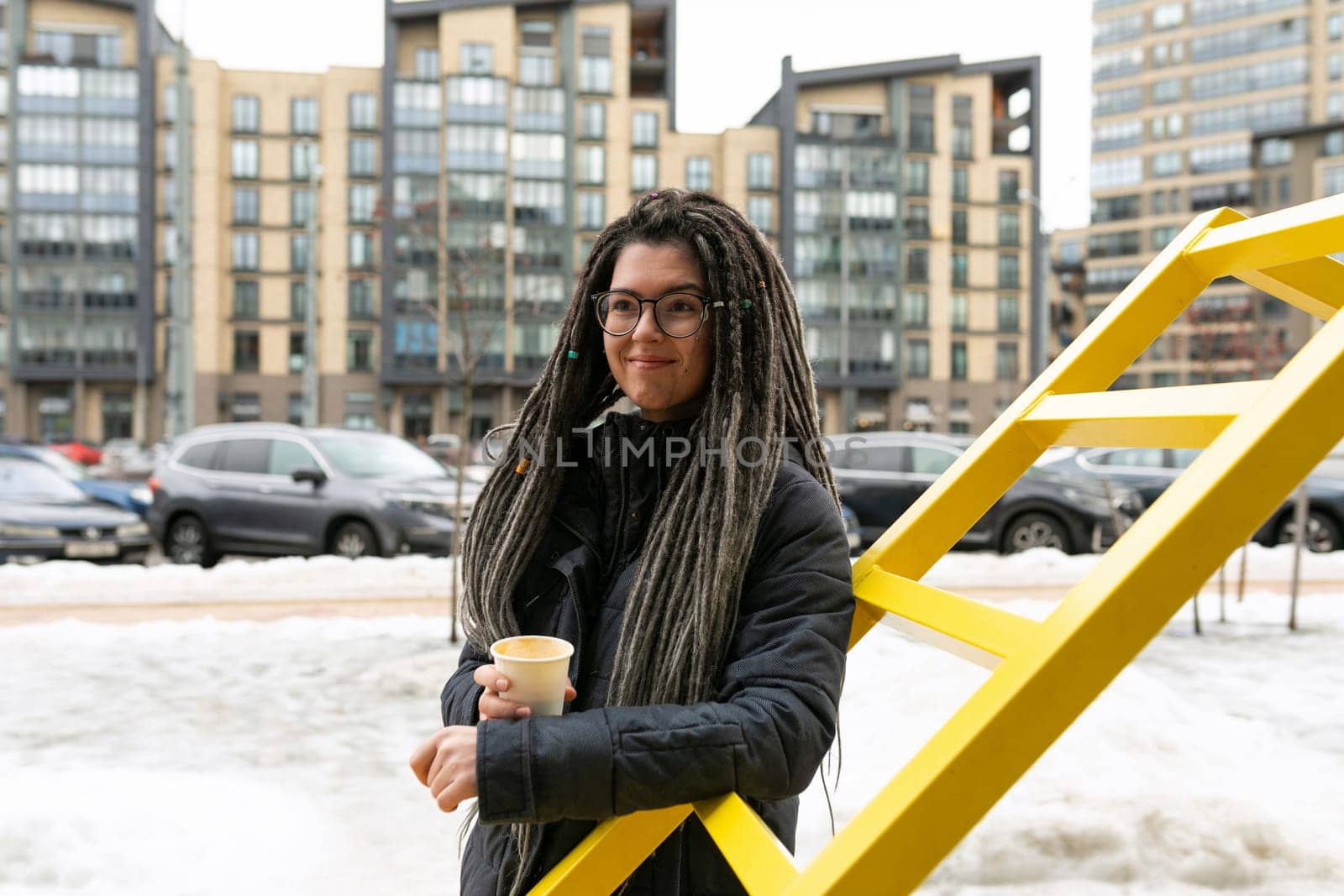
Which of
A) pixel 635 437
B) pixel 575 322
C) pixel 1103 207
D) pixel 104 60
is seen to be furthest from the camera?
pixel 1103 207

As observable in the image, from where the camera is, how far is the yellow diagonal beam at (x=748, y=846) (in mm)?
1249

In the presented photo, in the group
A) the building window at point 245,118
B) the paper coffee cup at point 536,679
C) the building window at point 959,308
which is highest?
the building window at point 245,118

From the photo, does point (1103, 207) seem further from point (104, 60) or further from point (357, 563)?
point (357, 563)

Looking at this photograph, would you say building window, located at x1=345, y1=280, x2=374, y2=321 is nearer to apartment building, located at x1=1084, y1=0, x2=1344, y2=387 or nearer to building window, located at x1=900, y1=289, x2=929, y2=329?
building window, located at x1=900, y1=289, x2=929, y2=329

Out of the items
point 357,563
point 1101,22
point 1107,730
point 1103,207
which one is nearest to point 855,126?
point 1103,207

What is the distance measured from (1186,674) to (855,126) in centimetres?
5358

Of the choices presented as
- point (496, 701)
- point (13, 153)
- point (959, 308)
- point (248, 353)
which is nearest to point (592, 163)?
point (248, 353)

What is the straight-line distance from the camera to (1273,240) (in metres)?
1.35

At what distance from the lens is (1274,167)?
228 feet

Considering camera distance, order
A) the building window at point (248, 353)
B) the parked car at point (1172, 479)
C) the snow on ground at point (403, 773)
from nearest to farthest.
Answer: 1. the snow on ground at point (403, 773)
2. the parked car at point (1172, 479)
3. the building window at point (248, 353)

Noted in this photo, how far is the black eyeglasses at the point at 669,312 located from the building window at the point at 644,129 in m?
53.6

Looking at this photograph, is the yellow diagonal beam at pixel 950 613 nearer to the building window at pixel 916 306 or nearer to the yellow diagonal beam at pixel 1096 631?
the yellow diagonal beam at pixel 1096 631

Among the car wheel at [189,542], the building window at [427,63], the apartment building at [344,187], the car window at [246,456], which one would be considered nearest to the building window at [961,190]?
the apartment building at [344,187]

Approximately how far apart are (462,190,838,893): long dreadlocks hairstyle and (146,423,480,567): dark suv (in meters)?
7.45
